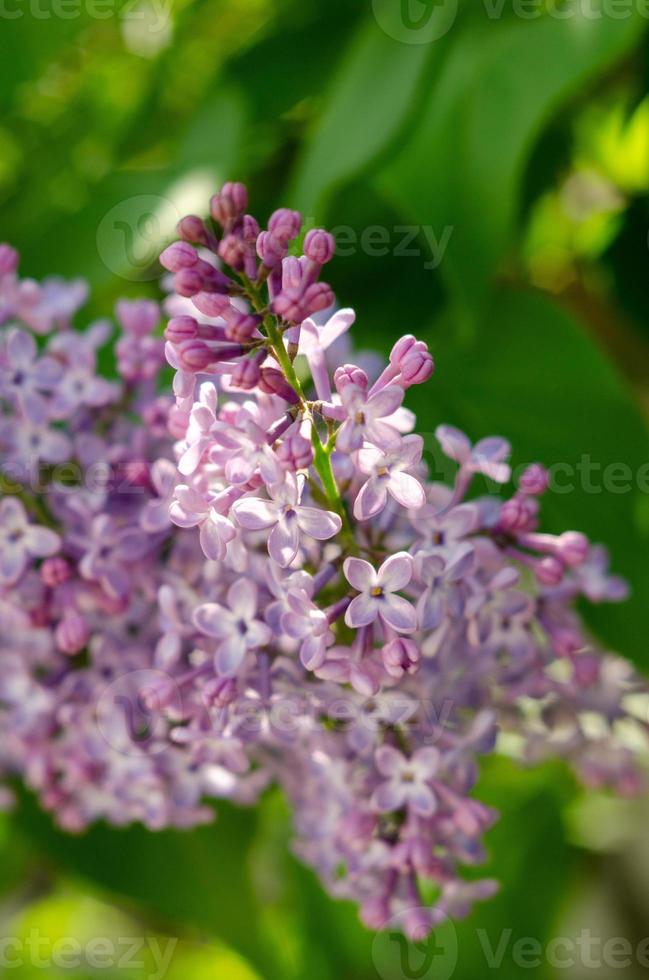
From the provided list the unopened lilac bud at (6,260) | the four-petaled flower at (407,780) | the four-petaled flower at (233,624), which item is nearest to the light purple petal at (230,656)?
the four-petaled flower at (233,624)

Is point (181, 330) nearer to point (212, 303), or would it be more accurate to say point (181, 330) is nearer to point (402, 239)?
point (212, 303)

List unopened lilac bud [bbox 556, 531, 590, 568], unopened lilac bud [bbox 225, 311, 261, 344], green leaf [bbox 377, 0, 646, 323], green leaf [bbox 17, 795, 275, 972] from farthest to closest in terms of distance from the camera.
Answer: green leaf [bbox 17, 795, 275, 972], green leaf [bbox 377, 0, 646, 323], unopened lilac bud [bbox 556, 531, 590, 568], unopened lilac bud [bbox 225, 311, 261, 344]

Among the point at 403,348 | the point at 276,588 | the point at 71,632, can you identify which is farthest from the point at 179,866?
the point at 403,348

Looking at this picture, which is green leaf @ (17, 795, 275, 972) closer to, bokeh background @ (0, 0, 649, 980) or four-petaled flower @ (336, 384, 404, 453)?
bokeh background @ (0, 0, 649, 980)

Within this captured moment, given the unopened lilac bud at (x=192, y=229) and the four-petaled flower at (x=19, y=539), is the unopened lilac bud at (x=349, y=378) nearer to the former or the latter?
the unopened lilac bud at (x=192, y=229)

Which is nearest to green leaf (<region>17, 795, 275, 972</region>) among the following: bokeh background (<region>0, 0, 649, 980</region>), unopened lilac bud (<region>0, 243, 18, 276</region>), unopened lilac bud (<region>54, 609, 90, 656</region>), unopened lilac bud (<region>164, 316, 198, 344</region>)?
bokeh background (<region>0, 0, 649, 980</region>)

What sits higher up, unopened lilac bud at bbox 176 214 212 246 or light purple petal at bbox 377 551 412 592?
unopened lilac bud at bbox 176 214 212 246

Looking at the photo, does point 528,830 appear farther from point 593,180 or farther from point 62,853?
point 593,180
